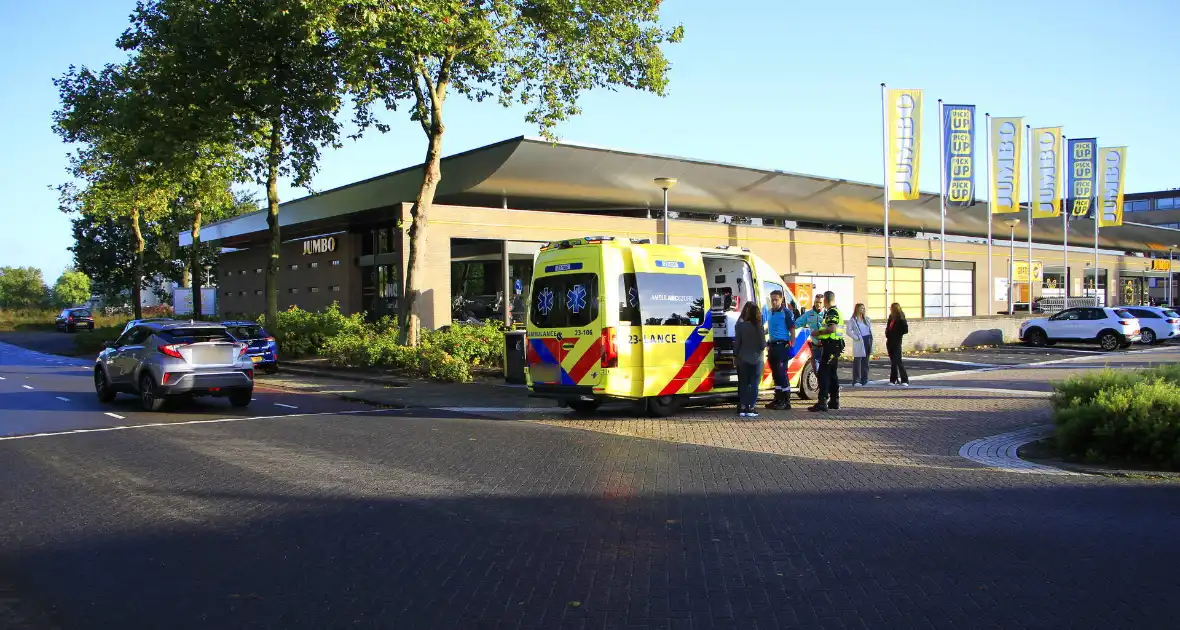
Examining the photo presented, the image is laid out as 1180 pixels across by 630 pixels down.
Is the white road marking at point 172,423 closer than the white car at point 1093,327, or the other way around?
the white road marking at point 172,423

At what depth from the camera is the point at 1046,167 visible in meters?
35.2

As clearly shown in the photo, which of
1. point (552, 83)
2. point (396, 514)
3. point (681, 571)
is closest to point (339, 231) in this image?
point (552, 83)

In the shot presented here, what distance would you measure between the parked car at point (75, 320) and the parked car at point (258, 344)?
39.2m

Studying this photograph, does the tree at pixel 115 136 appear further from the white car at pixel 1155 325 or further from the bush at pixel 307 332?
the white car at pixel 1155 325

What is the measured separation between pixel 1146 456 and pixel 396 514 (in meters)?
7.45

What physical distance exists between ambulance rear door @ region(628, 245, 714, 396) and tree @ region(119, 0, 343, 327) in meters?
10.6

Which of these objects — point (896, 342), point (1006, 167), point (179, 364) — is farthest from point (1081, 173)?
point (179, 364)

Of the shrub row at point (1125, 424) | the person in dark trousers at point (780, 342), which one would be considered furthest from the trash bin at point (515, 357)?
the shrub row at point (1125, 424)

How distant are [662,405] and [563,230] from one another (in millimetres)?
16018

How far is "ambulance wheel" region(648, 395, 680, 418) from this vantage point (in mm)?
12828

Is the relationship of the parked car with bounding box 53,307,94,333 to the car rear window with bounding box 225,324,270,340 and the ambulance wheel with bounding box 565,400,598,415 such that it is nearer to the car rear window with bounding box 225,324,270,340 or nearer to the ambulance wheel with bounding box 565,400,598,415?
the car rear window with bounding box 225,324,270,340

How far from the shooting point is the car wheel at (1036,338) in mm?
29116

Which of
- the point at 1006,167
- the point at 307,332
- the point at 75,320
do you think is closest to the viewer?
the point at 307,332

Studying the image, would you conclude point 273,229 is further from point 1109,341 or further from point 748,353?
point 1109,341
